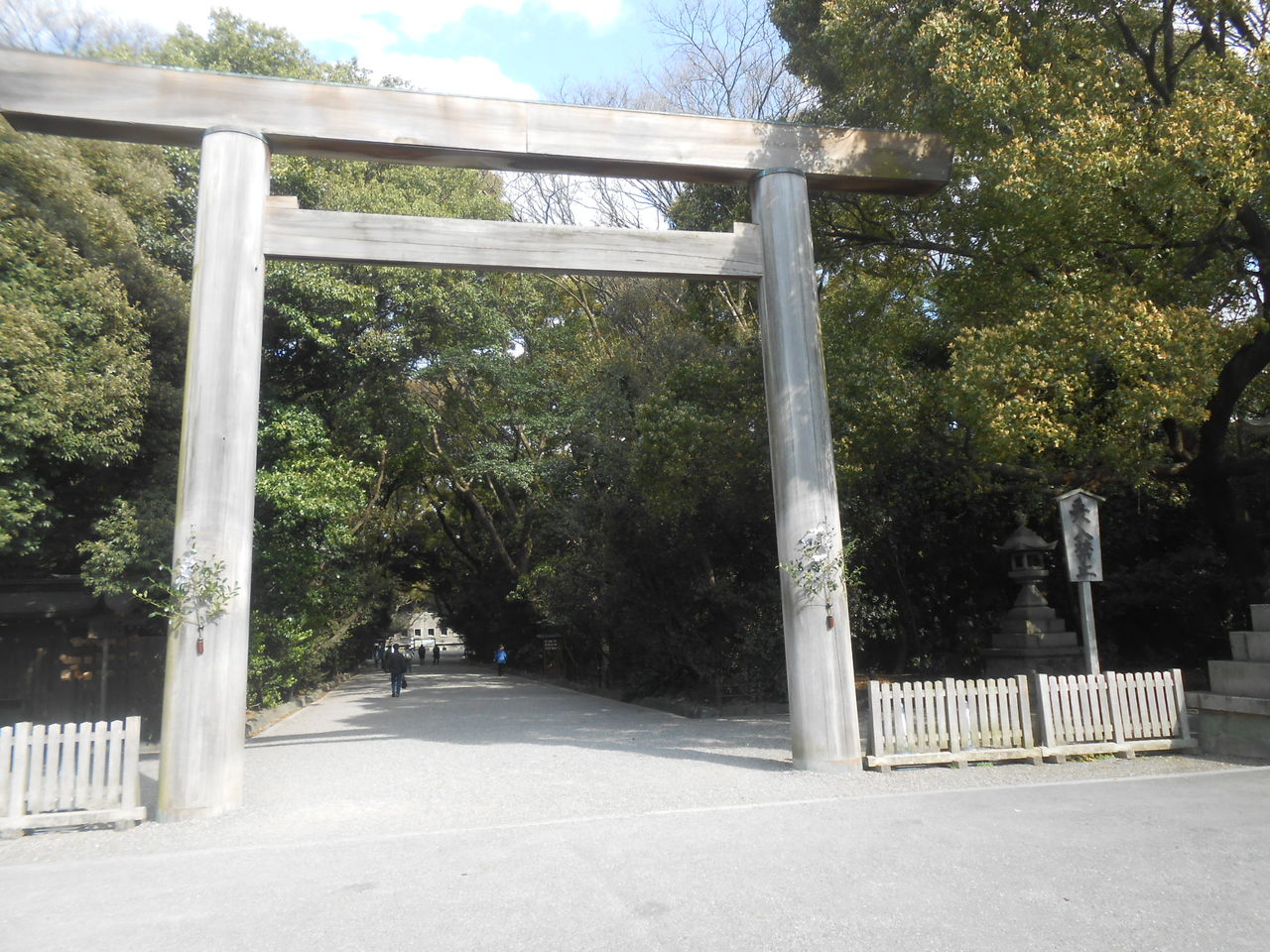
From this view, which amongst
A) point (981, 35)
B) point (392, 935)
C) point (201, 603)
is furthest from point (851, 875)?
point (981, 35)

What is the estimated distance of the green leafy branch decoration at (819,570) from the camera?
8547 mm

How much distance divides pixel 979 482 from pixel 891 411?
88.3 inches

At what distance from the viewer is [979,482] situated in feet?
39.8

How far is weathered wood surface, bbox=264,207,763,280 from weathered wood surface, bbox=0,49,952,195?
73 centimetres

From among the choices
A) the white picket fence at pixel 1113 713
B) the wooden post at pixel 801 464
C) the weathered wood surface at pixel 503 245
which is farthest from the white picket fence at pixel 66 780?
the white picket fence at pixel 1113 713

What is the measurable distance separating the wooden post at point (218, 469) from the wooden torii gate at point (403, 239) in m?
0.02

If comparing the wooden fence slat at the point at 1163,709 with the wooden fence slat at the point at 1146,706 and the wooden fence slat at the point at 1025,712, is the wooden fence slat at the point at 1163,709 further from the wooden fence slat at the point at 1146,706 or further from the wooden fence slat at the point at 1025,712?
the wooden fence slat at the point at 1025,712

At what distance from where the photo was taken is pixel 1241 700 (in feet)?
26.9

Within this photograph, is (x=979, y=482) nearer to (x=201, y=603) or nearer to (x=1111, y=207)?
(x=1111, y=207)

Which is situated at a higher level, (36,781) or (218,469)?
(218,469)

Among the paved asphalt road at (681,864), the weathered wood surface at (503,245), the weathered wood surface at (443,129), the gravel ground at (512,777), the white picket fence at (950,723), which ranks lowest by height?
the gravel ground at (512,777)

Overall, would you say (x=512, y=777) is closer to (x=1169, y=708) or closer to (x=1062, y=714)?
(x=1062, y=714)

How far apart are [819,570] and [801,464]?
1.12 m

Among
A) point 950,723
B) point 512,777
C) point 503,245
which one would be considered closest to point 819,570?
point 950,723
